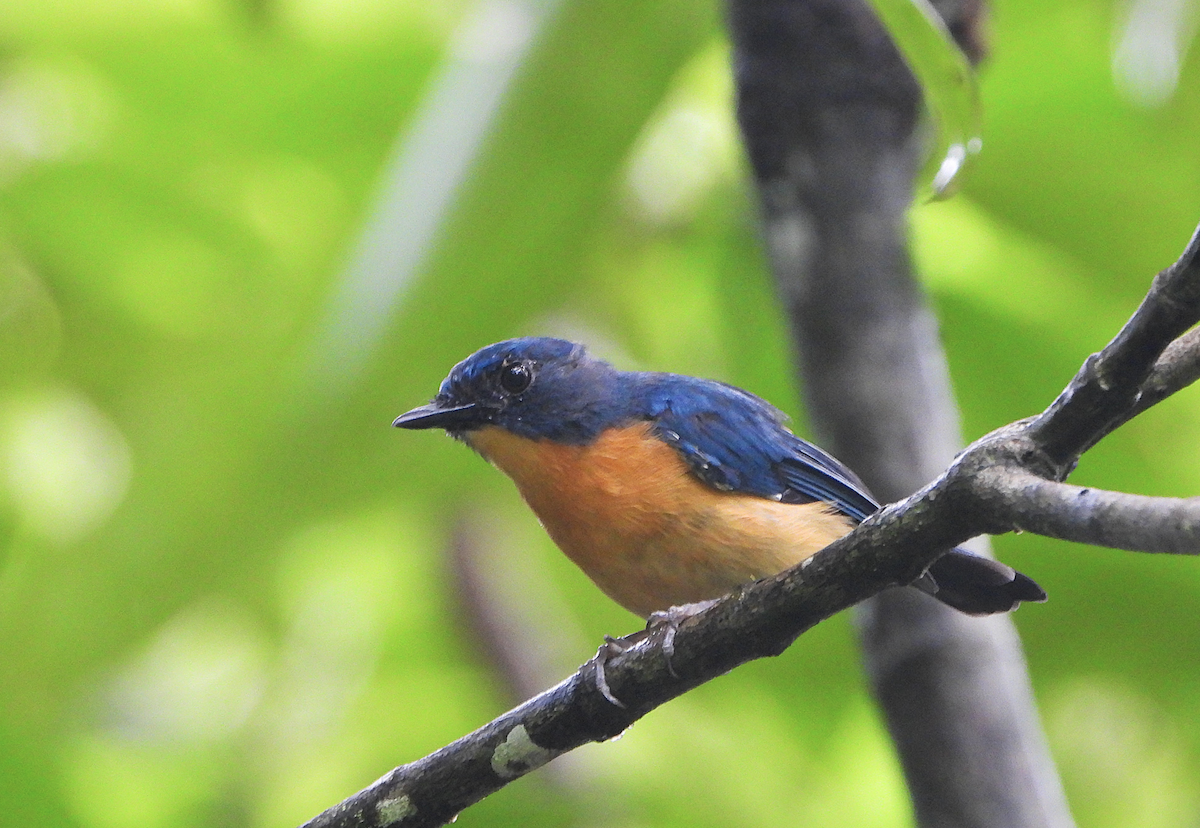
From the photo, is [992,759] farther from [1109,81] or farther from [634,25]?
[1109,81]

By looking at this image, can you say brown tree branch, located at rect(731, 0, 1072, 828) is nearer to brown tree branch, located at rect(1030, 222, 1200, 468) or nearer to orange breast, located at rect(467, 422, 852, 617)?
orange breast, located at rect(467, 422, 852, 617)

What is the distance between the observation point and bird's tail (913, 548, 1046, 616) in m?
2.98

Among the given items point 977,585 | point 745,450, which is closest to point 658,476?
point 745,450

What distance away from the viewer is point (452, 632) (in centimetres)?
472

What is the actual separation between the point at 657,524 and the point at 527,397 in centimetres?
72

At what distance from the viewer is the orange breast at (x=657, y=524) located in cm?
325

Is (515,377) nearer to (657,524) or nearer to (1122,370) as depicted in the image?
(657,524)

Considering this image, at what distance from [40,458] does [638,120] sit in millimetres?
2505

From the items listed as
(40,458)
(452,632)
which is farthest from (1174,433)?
(40,458)

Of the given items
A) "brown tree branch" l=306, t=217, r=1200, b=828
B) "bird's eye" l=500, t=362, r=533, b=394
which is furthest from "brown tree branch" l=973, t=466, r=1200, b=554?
"bird's eye" l=500, t=362, r=533, b=394

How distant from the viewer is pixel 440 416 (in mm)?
3666

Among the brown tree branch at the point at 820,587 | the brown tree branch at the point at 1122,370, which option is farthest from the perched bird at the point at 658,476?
the brown tree branch at the point at 1122,370

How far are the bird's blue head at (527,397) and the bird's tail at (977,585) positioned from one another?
1050 mm

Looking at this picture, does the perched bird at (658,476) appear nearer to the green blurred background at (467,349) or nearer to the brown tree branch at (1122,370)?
the green blurred background at (467,349)
